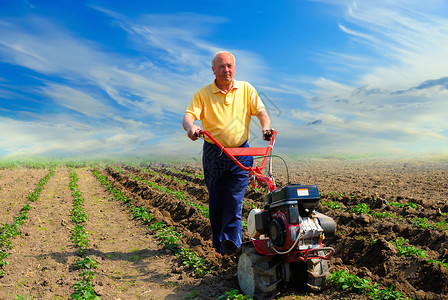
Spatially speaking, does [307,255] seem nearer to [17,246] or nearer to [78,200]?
[17,246]

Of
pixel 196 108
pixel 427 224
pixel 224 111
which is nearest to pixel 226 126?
pixel 224 111

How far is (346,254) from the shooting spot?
5.82 meters

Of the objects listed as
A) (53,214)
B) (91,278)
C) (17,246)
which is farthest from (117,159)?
(91,278)

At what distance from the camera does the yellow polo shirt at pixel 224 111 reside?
5.21m

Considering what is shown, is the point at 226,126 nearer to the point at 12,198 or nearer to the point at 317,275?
the point at 317,275

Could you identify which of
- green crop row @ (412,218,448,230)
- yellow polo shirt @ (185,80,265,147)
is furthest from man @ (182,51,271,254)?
green crop row @ (412,218,448,230)

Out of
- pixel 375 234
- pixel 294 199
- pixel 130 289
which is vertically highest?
pixel 294 199

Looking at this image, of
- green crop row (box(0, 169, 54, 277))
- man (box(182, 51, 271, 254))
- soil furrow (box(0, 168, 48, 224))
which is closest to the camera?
man (box(182, 51, 271, 254))

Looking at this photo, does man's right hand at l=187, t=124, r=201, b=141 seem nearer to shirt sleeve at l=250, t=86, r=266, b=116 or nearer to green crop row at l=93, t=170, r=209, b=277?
shirt sleeve at l=250, t=86, r=266, b=116

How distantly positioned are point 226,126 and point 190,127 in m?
0.56

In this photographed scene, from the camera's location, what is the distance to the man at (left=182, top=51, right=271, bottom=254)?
510cm

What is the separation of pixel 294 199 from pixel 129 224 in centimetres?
618

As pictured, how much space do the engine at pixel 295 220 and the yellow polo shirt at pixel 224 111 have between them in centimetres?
129

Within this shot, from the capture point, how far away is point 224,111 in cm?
525
